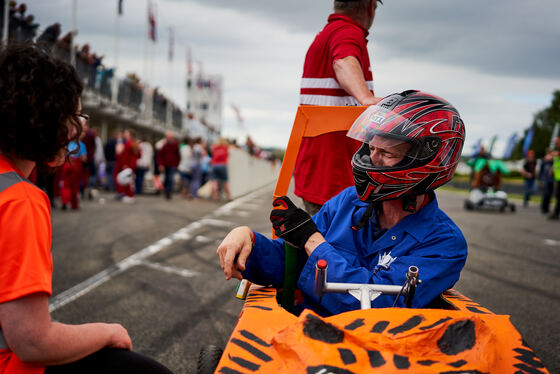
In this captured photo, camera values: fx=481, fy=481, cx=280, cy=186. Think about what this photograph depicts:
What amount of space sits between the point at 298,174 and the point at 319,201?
24cm

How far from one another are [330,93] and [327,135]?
27cm

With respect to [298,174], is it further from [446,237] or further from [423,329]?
[423,329]

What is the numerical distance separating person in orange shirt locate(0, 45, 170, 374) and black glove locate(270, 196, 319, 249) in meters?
0.81

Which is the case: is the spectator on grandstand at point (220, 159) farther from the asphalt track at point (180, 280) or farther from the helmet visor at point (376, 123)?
Answer: the helmet visor at point (376, 123)

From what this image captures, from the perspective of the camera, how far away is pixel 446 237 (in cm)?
202

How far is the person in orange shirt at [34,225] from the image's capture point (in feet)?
4.03

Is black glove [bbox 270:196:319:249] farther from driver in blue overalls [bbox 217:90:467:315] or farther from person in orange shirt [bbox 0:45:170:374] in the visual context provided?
person in orange shirt [bbox 0:45:170:374]

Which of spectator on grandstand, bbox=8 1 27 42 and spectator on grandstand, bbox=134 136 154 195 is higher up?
spectator on grandstand, bbox=8 1 27 42

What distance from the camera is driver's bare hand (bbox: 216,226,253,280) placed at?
2059mm

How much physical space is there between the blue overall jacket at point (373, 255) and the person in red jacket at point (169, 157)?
12.4m

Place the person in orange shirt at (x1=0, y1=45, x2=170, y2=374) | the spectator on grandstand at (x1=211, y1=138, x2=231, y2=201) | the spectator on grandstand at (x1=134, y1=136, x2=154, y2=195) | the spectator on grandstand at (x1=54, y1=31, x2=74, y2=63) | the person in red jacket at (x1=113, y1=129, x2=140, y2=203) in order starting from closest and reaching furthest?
the person in orange shirt at (x1=0, y1=45, x2=170, y2=374) < the person in red jacket at (x1=113, y1=129, x2=140, y2=203) < the spectator on grandstand at (x1=211, y1=138, x2=231, y2=201) < the spectator on grandstand at (x1=134, y1=136, x2=154, y2=195) < the spectator on grandstand at (x1=54, y1=31, x2=74, y2=63)

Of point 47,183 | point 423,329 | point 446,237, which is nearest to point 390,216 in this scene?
point 446,237

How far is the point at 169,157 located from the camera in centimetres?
1429

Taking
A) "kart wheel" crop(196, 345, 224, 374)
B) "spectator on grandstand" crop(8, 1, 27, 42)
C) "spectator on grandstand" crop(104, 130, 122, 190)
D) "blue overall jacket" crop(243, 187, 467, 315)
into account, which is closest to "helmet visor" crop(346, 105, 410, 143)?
"blue overall jacket" crop(243, 187, 467, 315)
